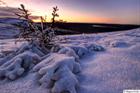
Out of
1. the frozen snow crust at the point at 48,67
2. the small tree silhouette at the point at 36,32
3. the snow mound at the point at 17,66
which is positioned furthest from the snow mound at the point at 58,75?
the small tree silhouette at the point at 36,32

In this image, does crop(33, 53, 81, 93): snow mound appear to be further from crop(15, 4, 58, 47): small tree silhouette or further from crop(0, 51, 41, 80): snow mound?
crop(15, 4, 58, 47): small tree silhouette

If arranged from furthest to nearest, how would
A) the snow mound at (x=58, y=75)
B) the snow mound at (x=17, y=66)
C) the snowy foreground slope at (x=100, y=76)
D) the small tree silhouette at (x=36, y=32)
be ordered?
1. the small tree silhouette at (x=36, y=32)
2. the snow mound at (x=17, y=66)
3. the snowy foreground slope at (x=100, y=76)
4. the snow mound at (x=58, y=75)

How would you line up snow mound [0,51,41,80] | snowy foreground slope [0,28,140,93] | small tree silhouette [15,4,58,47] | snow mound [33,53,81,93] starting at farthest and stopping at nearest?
small tree silhouette [15,4,58,47] < snow mound [0,51,41,80] < snowy foreground slope [0,28,140,93] < snow mound [33,53,81,93]

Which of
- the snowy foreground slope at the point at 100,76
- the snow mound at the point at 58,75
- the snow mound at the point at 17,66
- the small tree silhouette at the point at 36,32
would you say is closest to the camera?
the snow mound at the point at 58,75

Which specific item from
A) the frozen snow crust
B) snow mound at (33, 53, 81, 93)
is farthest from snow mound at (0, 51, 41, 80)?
snow mound at (33, 53, 81, 93)

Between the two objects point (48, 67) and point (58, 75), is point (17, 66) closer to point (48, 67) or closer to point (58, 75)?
point (48, 67)

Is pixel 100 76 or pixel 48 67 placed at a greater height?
pixel 48 67

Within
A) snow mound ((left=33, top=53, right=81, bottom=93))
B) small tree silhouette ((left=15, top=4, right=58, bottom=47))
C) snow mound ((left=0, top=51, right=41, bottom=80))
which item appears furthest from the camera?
small tree silhouette ((left=15, top=4, right=58, bottom=47))

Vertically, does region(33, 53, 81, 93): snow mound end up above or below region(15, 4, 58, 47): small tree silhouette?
below

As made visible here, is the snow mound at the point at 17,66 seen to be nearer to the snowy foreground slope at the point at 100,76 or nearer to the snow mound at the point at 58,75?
the snowy foreground slope at the point at 100,76

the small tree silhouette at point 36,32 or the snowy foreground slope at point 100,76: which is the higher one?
the small tree silhouette at point 36,32

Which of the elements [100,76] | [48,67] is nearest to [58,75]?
[48,67]

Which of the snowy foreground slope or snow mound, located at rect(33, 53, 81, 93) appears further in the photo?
the snowy foreground slope

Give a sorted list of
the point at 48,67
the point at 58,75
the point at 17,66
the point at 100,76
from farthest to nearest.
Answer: the point at 17,66 < the point at 100,76 < the point at 48,67 < the point at 58,75
